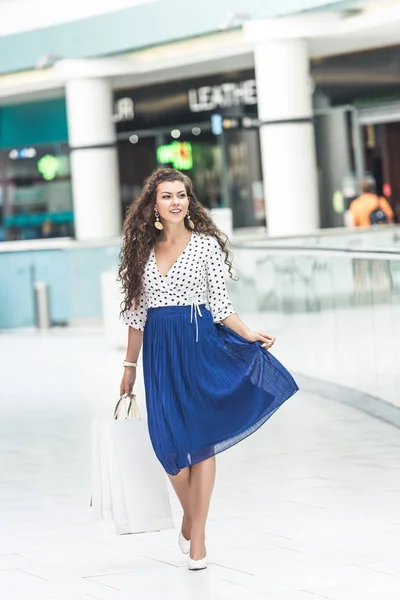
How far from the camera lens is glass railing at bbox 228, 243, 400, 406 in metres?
12.0

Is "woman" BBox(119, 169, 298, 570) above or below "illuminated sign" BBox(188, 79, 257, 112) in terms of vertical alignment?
below

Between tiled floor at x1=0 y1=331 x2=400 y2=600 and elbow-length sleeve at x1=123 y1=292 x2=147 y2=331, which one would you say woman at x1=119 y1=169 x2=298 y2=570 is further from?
tiled floor at x1=0 y1=331 x2=400 y2=600

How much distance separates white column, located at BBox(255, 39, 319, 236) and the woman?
17.5 metres

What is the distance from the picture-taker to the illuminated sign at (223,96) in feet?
97.3

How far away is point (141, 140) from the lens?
107ft

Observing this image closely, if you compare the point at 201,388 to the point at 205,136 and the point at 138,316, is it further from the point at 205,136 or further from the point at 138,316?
the point at 205,136

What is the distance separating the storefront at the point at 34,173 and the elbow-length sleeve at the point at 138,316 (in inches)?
1029

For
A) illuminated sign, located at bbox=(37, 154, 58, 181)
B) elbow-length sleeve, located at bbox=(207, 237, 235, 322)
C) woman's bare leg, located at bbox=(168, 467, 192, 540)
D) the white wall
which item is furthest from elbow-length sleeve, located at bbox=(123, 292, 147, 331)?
illuminated sign, located at bbox=(37, 154, 58, 181)

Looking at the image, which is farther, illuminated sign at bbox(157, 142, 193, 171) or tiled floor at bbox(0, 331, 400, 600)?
illuminated sign at bbox(157, 142, 193, 171)

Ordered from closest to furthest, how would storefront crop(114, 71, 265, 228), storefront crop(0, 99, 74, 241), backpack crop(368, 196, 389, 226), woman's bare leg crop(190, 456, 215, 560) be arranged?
woman's bare leg crop(190, 456, 215, 560) < backpack crop(368, 196, 389, 226) < storefront crop(114, 71, 265, 228) < storefront crop(0, 99, 74, 241)

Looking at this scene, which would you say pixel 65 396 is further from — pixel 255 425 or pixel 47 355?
pixel 255 425

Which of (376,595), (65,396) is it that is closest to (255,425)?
(376,595)

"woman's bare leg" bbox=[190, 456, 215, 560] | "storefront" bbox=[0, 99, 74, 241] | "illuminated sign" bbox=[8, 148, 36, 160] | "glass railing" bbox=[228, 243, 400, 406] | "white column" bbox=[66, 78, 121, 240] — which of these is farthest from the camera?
"illuminated sign" bbox=[8, 148, 36, 160]

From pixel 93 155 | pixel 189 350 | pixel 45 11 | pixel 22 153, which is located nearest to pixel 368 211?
pixel 93 155
